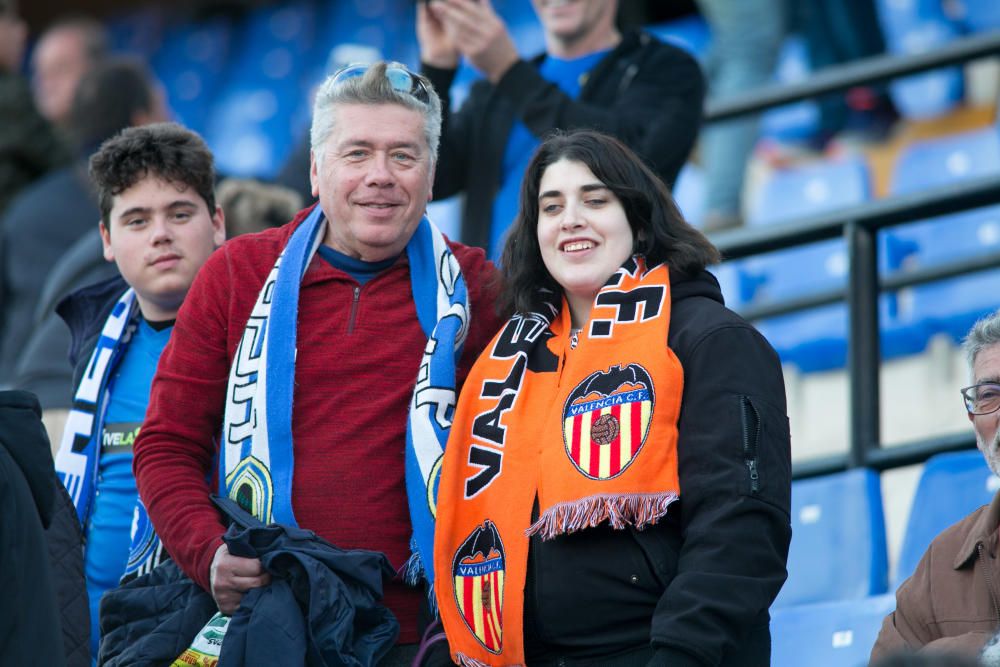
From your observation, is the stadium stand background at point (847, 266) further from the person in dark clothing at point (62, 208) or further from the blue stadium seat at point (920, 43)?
the person in dark clothing at point (62, 208)

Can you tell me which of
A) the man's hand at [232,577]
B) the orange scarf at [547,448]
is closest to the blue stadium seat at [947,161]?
the orange scarf at [547,448]

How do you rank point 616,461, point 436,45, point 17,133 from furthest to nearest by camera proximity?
point 17,133
point 436,45
point 616,461

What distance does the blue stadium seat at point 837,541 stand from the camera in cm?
396

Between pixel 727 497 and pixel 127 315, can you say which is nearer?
pixel 727 497

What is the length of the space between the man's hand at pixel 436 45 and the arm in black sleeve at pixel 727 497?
172cm

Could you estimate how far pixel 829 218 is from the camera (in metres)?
4.55

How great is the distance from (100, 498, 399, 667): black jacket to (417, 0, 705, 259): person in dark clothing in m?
1.54

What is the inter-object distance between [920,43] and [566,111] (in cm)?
426

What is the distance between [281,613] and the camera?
2.91 m

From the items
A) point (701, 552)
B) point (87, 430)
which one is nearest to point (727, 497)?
point (701, 552)

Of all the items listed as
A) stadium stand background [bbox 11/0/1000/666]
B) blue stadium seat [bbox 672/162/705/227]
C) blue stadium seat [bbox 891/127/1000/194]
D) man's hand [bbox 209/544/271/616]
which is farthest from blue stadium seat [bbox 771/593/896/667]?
→ blue stadium seat [bbox 672/162/705/227]

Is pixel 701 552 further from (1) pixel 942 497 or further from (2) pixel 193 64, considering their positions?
(2) pixel 193 64

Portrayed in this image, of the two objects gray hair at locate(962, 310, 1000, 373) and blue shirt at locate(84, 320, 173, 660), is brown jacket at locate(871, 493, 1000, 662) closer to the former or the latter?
gray hair at locate(962, 310, 1000, 373)

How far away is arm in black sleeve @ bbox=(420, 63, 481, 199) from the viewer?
435 centimetres
